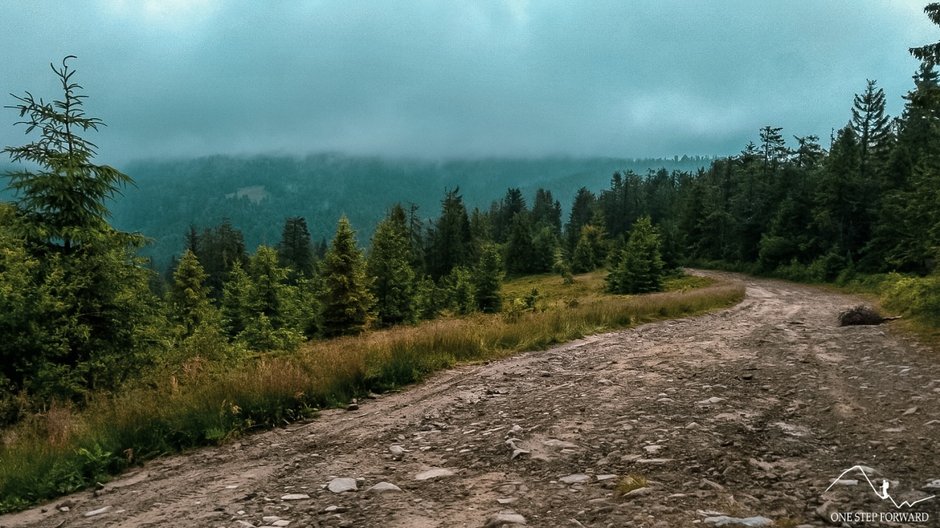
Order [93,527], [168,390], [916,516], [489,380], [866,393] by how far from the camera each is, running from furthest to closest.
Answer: [489,380]
[168,390]
[866,393]
[93,527]
[916,516]

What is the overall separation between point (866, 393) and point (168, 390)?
389 inches

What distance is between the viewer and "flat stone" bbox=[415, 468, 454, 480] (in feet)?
14.5

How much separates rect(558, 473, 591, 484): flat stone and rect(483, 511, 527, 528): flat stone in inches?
27.9

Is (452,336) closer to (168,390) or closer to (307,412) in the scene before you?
(307,412)

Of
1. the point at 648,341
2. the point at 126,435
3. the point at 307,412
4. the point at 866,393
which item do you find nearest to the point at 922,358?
the point at 866,393

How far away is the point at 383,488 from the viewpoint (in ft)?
13.9

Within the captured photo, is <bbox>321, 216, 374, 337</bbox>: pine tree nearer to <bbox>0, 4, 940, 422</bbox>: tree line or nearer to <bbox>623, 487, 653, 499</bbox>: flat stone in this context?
<bbox>0, 4, 940, 422</bbox>: tree line

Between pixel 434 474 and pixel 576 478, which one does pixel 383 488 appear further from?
pixel 576 478

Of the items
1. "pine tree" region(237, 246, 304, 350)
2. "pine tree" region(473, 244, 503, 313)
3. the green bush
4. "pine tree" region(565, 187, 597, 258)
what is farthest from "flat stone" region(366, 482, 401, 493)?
"pine tree" region(565, 187, 597, 258)

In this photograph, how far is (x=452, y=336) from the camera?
10664 mm

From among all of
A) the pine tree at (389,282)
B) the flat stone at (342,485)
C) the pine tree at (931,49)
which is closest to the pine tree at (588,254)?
the pine tree at (389,282)

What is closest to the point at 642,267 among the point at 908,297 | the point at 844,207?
the point at 844,207

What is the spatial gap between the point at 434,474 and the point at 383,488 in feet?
1.68

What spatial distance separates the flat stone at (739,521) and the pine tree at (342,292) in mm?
25415
